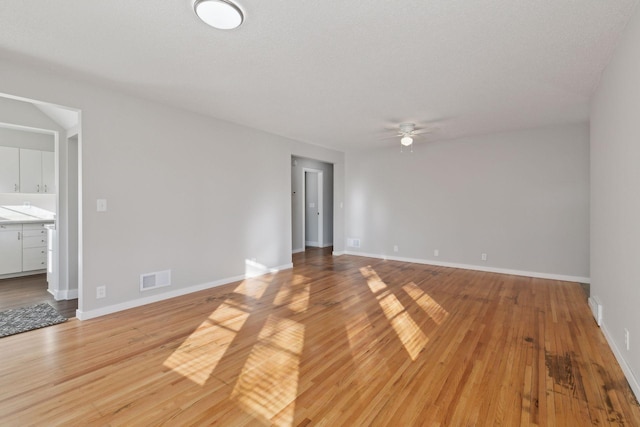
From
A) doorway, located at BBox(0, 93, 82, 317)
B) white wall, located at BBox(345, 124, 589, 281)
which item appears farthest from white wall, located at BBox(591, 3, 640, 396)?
doorway, located at BBox(0, 93, 82, 317)

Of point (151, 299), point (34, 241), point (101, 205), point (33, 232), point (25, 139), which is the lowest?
point (151, 299)

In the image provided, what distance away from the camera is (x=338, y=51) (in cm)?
251

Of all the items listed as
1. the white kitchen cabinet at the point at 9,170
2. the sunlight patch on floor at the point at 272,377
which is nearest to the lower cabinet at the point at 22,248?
the white kitchen cabinet at the point at 9,170

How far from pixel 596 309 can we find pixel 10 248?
316 inches

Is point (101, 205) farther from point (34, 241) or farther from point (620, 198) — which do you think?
point (620, 198)

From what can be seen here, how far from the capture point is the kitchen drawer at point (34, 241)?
5039mm

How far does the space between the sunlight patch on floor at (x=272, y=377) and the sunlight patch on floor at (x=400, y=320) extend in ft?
3.07

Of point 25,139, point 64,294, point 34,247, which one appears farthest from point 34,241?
point 64,294

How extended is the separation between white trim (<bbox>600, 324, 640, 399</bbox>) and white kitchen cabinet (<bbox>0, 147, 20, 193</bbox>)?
774 cm

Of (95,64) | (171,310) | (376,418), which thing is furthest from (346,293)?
(95,64)

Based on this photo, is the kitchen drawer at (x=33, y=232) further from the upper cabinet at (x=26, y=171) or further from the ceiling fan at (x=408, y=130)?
the ceiling fan at (x=408, y=130)

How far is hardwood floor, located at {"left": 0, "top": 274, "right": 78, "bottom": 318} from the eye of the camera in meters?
3.60

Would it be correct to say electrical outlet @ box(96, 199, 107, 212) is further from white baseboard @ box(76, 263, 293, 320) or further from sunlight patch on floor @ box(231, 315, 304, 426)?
sunlight patch on floor @ box(231, 315, 304, 426)

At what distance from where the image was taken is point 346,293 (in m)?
4.20
